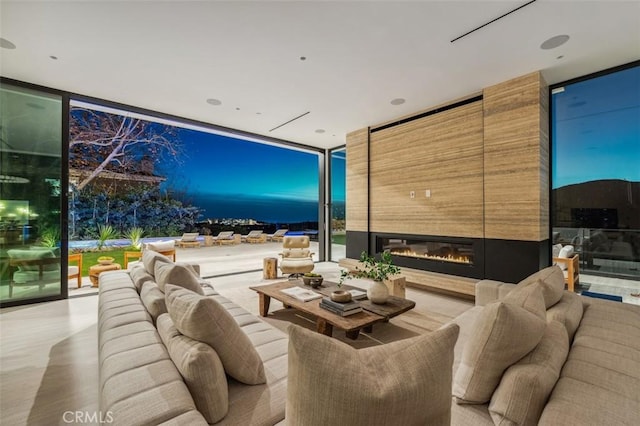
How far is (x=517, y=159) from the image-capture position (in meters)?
3.56

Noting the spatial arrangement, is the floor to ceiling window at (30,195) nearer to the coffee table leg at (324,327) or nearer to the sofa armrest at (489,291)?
the coffee table leg at (324,327)

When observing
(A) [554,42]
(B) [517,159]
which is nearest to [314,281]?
(B) [517,159]

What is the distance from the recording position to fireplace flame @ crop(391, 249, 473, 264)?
427 centimetres

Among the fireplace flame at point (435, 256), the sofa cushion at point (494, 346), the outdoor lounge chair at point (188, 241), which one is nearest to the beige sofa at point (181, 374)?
the sofa cushion at point (494, 346)

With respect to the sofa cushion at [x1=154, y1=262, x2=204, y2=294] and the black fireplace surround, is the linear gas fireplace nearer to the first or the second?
the black fireplace surround

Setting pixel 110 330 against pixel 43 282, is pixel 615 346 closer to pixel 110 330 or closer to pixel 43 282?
pixel 110 330

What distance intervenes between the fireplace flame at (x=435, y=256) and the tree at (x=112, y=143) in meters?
7.72

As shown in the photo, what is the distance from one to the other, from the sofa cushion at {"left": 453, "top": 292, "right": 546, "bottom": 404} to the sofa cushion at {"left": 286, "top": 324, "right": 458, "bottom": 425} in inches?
16.2

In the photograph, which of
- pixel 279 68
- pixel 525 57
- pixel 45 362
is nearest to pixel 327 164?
pixel 279 68

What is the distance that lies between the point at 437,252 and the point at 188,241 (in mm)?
9755

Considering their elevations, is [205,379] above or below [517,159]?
below

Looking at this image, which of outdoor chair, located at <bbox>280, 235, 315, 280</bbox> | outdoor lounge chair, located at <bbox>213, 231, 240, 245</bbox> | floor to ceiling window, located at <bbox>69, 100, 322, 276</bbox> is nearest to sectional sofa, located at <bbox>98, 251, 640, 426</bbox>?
outdoor chair, located at <bbox>280, 235, 315, 280</bbox>

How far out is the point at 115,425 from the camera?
0.89 meters

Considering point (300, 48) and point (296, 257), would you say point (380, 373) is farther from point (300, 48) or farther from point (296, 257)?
point (296, 257)
